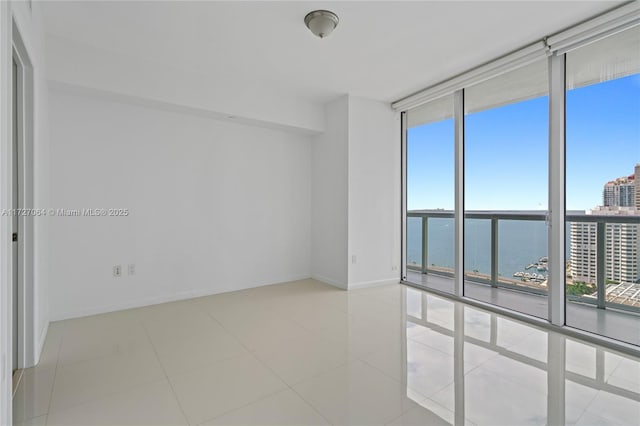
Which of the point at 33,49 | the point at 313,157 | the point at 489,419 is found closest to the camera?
the point at 489,419

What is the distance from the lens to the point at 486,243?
3.97 metres

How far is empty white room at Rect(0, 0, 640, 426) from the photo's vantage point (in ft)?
6.33

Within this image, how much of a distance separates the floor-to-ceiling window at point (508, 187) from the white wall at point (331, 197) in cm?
159

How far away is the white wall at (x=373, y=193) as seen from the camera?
4316 millimetres

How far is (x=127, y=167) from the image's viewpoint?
347 centimetres

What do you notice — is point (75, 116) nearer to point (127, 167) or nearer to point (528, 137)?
point (127, 167)

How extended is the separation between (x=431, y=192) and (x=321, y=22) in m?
2.73

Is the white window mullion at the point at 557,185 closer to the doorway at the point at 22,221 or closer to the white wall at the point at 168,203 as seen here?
the white wall at the point at 168,203

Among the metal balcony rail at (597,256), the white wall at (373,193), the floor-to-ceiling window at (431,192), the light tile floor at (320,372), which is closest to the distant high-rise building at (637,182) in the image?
the metal balcony rail at (597,256)

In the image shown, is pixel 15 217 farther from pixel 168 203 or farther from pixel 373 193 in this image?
pixel 373 193

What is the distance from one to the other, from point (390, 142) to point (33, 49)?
4.01 m

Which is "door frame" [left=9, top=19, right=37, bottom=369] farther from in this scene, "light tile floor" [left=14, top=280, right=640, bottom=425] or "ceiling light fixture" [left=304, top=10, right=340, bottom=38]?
"ceiling light fixture" [left=304, top=10, right=340, bottom=38]

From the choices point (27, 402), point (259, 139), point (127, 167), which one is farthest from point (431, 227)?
point (27, 402)

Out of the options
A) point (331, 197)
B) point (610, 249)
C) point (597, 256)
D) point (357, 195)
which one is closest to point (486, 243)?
→ point (597, 256)
